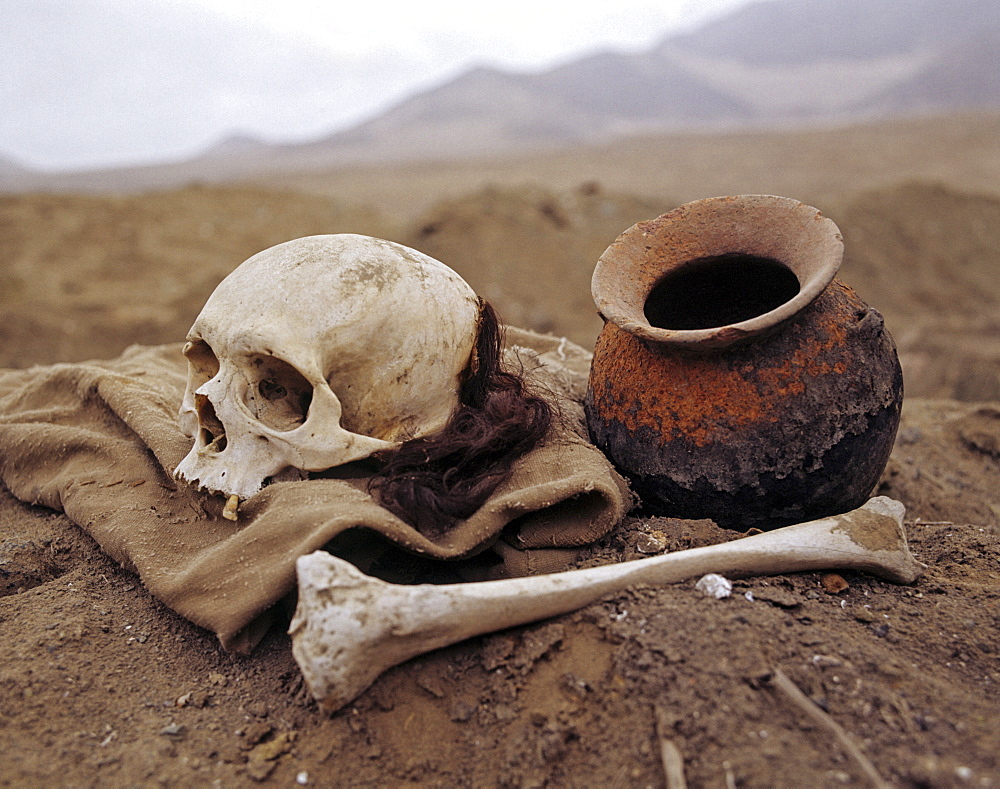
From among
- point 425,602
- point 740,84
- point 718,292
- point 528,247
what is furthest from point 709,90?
point 425,602

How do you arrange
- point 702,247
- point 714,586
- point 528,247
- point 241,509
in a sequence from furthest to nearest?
point 528,247, point 702,247, point 241,509, point 714,586

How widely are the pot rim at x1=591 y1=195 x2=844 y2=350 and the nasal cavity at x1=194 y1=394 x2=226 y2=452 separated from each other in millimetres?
1378

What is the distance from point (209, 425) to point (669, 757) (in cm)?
180

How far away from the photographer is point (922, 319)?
31.4 ft

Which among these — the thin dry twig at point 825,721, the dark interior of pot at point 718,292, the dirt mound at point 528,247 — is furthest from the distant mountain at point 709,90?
the thin dry twig at point 825,721

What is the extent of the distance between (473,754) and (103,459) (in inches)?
79.7

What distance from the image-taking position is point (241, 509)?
2.29 m

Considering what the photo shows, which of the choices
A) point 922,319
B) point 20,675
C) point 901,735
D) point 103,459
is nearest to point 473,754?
point 901,735

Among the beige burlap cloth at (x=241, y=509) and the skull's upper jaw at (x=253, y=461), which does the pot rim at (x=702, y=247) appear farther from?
the skull's upper jaw at (x=253, y=461)

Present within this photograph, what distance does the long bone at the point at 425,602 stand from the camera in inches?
68.6

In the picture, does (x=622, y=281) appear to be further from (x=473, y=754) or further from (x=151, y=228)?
(x=151, y=228)

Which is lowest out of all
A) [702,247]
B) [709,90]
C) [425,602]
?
[709,90]

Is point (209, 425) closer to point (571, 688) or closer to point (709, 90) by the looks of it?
point (571, 688)

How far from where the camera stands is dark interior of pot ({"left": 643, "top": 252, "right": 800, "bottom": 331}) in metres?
2.60
